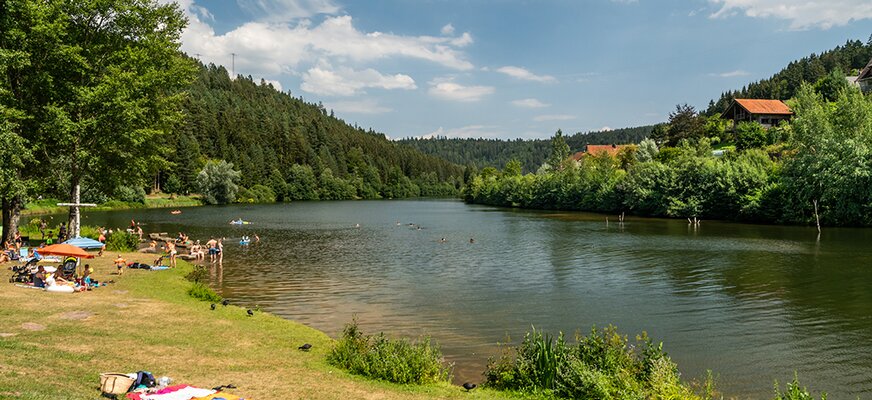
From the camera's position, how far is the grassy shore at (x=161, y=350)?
1270 cm

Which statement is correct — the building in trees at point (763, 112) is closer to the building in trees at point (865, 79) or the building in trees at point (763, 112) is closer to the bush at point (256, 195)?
the building in trees at point (865, 79)

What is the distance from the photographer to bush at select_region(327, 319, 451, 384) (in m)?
14.8

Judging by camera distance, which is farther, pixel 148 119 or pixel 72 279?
pixel 148 119

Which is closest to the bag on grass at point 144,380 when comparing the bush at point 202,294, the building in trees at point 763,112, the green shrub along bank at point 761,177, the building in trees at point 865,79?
the bush at point 202,294

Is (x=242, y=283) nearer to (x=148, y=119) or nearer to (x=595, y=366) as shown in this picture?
(x=148, y=119)

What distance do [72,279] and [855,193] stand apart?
8495cm

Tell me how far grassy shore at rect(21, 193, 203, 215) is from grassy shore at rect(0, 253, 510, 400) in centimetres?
7863

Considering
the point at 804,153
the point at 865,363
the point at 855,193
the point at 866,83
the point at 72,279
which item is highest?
the point at 866,83

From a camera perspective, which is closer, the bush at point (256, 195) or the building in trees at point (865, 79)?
the building in trees at point (865, 79)

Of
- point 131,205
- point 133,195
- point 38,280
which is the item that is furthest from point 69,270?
point 133,195

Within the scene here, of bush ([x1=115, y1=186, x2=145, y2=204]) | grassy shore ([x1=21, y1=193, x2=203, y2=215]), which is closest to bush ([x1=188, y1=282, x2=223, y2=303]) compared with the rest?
grassy shore ([x1=21, y1=193, x2=203, y2=215])

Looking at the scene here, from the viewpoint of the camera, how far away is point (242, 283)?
108ft

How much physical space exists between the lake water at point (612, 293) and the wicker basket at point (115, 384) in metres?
9.24

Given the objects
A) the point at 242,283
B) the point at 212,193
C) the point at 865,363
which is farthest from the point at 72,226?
the point at 212,193
